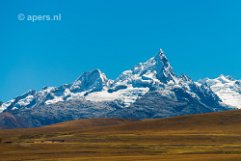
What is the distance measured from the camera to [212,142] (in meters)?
197

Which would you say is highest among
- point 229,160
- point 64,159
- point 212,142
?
point 212,142

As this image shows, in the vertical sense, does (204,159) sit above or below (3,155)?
below

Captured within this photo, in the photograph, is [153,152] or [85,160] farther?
[153,152]

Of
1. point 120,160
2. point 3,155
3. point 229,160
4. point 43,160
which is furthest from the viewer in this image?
point 3,155

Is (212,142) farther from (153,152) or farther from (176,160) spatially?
(176,160)

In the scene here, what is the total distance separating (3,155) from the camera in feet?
493

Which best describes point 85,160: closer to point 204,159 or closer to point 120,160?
point 120,160

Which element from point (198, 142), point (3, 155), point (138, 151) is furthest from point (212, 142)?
point (3, 155)

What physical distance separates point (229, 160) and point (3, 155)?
6103 cm

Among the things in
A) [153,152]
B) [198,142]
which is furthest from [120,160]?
[198,142]

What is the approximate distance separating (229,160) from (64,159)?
36.3 m

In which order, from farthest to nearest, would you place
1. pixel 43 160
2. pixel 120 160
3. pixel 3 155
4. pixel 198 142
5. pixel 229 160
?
pixel 198 142 < pixel 3 155 < pixel 43 160 < pixel 120 160 < pixel 229 160

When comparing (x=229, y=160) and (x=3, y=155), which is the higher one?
(x=3, y=155)

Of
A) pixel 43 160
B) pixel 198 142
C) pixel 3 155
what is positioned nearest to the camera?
pixel 43 160
